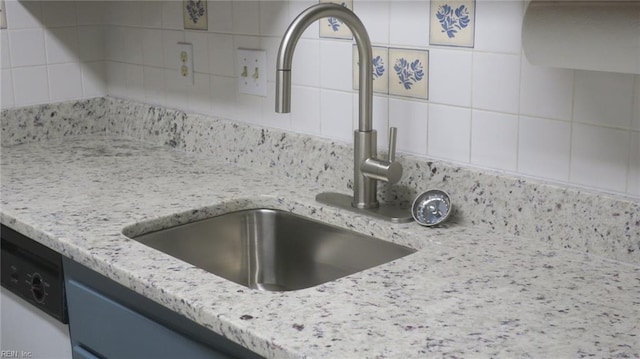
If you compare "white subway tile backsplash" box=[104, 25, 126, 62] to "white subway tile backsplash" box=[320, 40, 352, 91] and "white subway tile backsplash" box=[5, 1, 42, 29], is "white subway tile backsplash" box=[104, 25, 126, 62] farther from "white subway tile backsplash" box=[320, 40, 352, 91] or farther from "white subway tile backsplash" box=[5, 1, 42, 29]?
"white subway tile backsplash" box=[320, 40, 352, 91]

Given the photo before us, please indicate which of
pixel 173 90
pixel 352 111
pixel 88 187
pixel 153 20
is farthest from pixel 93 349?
pixel 153 20

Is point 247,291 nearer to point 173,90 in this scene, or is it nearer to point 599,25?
point 599,25

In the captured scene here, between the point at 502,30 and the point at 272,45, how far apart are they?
64 cm

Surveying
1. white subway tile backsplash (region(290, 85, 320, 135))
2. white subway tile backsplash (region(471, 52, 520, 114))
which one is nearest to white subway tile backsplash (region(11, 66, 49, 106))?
white subway tile backsplash (region(290, 85, 320, 135))

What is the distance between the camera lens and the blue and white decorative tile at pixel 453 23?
4.95 feet

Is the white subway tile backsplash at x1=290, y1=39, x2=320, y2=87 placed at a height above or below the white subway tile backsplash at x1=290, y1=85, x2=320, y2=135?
above

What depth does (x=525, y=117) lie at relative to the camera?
1.45 m

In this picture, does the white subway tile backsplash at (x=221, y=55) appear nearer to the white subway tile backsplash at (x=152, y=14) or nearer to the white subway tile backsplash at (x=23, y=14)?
the white subway tile backsplash at (x=152, y=14)

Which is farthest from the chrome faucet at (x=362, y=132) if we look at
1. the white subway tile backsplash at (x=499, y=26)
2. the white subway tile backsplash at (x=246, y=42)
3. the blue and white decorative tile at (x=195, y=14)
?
the blue and white decorative tile at (x=195, y=14)

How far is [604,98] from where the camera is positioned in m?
1.33

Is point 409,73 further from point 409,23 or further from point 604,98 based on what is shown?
point 604,98

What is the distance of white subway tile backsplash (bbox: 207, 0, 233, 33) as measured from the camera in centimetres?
202

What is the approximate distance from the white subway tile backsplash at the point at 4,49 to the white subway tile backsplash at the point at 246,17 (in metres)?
0.69

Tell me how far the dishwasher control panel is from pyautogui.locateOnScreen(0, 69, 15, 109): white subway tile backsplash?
2.12ft
